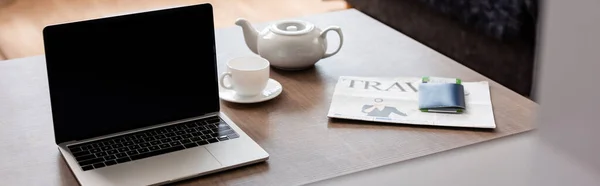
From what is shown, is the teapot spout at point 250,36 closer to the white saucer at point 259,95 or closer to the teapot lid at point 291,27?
the teapot lid at point 291,27

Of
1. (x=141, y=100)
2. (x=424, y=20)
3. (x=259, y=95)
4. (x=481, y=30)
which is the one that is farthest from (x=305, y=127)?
(x=424, y=20)

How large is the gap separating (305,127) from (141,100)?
0.84 feet

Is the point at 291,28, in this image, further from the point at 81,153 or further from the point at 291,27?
the point at 81,153

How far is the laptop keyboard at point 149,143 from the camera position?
101 cm

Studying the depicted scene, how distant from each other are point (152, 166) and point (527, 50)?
138 centimetres

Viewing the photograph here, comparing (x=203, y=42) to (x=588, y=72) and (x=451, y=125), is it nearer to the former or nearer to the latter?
(x=451, y=125)

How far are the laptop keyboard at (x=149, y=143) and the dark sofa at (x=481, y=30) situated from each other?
1.02m

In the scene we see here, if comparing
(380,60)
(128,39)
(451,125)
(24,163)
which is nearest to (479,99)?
(451,125)

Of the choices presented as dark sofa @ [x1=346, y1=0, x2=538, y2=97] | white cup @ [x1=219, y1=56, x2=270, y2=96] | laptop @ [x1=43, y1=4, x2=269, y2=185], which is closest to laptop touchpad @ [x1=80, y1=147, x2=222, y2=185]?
laptop @ [x1=43, y1=4, x2=269, y2=185]

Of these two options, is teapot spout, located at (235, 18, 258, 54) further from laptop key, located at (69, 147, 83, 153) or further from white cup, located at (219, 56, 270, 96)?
laptop key, located at (69, 147, 83, 153)

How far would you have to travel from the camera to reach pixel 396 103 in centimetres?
121

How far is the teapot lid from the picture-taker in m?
1.39

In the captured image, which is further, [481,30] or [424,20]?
[424,20]

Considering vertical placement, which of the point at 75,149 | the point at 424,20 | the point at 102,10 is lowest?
the point at 102,10
